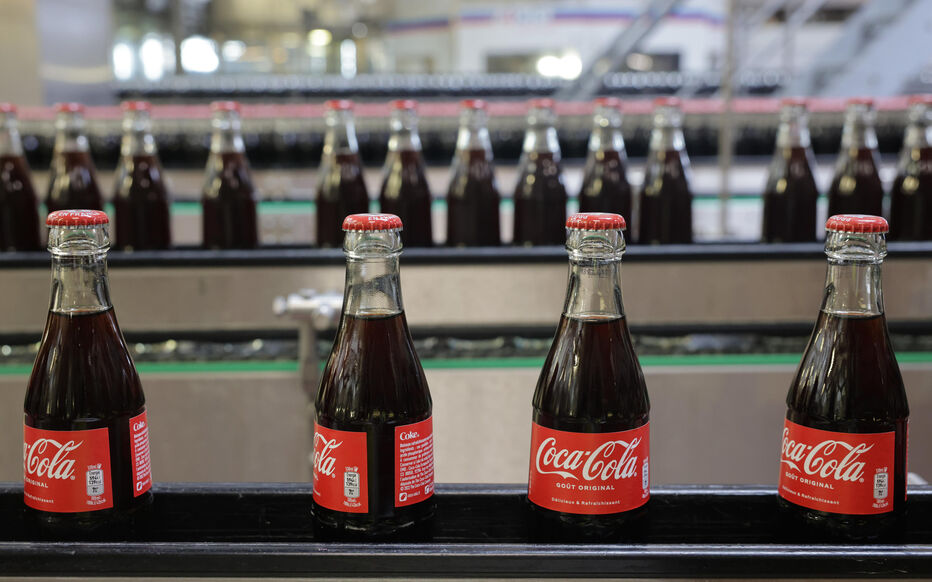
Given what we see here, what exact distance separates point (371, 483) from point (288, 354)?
0.80m

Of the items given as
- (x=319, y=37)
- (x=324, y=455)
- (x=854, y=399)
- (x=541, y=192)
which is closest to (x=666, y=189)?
(x=541, y=192)

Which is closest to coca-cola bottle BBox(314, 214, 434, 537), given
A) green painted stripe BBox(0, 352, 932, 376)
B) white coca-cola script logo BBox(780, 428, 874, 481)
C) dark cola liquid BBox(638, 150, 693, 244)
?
white coca-cola script logo BBox(780, 428, 874, 481)

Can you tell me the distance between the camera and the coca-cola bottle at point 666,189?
1451 millimetres

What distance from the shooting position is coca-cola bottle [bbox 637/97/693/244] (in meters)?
1.45

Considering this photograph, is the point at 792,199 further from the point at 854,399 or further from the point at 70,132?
the point at 70,132

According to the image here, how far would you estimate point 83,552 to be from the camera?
0.65m

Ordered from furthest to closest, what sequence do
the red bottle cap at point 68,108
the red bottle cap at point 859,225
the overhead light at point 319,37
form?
the overhead light at point 319,37 → the red bottle cap at point 68,108 → the red bottle cap at point 859,225

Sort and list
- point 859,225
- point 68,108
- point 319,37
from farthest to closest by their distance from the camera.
Answer: point 319,37
point 68,108
point 859,225

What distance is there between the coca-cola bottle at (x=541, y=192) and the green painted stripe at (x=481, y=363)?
20 cm

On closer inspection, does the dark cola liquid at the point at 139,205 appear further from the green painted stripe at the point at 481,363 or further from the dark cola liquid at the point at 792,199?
the dark cola liquid at the point at 792,199

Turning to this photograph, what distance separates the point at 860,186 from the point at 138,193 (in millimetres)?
1132

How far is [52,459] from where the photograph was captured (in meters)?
0.70

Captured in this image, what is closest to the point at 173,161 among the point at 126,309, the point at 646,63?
the point at 126,309

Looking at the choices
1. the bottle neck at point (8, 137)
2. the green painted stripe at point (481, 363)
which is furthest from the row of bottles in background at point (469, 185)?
the green painted stripe at point (481, 363)
